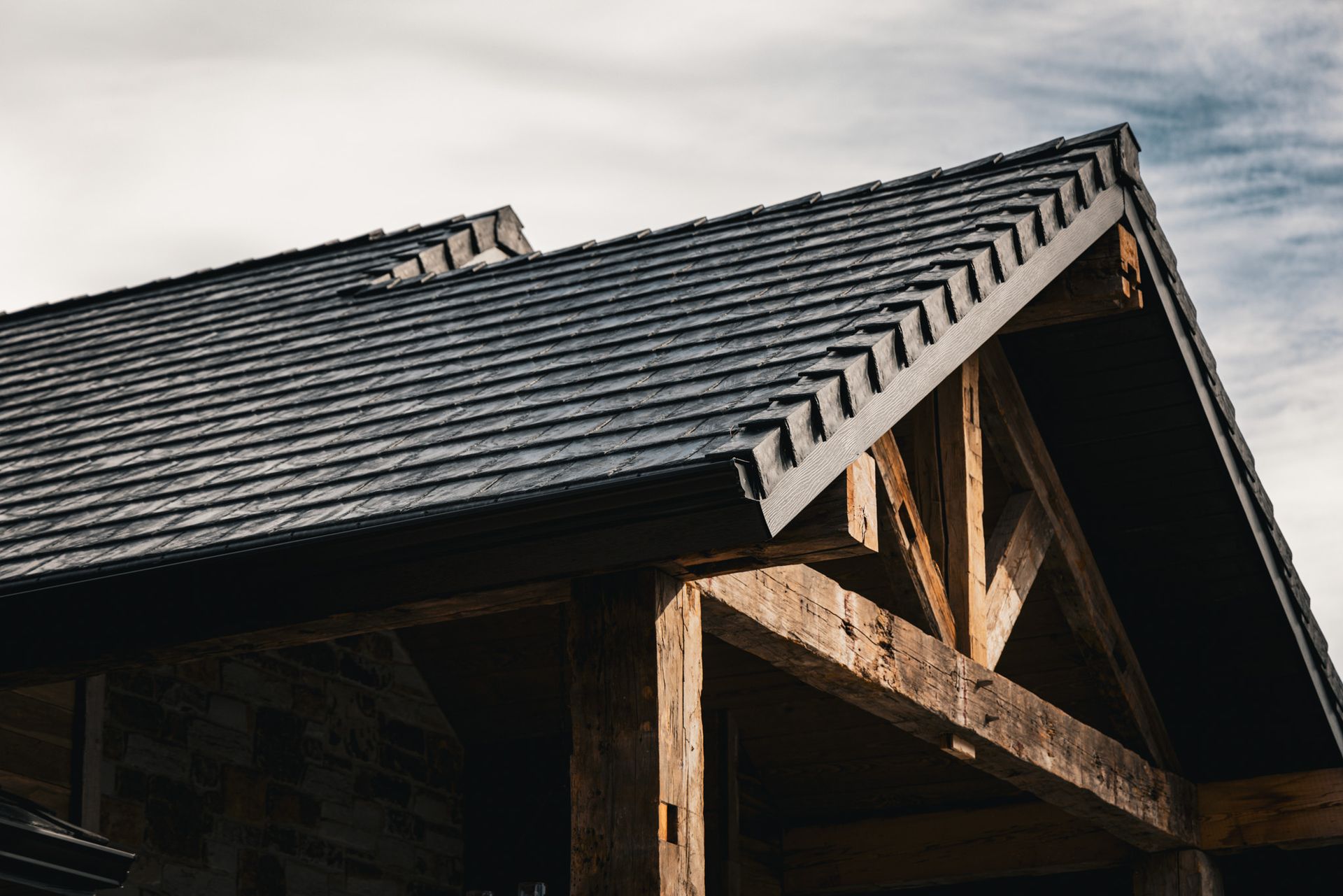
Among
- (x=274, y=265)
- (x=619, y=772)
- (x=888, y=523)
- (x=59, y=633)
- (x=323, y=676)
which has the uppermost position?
(x=274, y=265)

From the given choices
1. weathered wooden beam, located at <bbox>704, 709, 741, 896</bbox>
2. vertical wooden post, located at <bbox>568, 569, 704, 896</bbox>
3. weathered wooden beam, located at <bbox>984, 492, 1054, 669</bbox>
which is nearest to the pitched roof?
vertical wooden post, located at <bbox>568, 569, 704, 896</bbox>

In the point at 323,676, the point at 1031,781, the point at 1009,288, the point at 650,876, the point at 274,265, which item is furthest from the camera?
the point at 274,265

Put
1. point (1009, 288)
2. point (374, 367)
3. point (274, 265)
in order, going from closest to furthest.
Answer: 1. point (1009, 288)
2. point (374, 367)
3. point (274, 265)

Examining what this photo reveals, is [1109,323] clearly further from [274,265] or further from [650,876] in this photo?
[274,265]

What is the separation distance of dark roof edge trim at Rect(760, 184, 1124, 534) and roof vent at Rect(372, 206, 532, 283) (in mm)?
3274

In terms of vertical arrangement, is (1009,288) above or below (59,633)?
above

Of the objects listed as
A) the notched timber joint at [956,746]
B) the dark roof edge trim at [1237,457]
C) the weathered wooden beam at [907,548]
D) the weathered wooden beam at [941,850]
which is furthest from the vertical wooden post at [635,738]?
the weathered wooden beam at [941,850]

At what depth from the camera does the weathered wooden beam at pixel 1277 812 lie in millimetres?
8195


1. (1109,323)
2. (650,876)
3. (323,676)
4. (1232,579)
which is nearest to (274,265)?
(323,676)

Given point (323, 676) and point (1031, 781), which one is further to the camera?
point (323, 676)

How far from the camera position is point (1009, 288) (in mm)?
6012

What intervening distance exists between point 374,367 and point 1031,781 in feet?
10.3

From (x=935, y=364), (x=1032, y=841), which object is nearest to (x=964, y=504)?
(x=935, y=364)

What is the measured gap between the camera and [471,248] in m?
10.0
